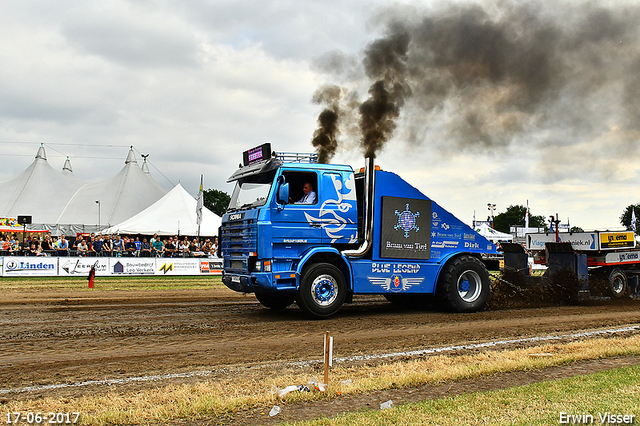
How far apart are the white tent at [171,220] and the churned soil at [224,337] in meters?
21.6

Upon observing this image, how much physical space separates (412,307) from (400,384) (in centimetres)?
702

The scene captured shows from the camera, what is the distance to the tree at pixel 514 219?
14762 centimetres

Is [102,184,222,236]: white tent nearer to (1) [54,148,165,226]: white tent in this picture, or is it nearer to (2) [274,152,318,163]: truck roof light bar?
(1) [54,148,165,226]: white tent

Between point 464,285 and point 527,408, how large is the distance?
6898mm

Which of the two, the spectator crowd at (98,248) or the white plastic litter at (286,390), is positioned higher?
the spectator crowd at (98,248)

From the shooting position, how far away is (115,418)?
14.0 feet

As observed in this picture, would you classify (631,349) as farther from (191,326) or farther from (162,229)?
(162,229)

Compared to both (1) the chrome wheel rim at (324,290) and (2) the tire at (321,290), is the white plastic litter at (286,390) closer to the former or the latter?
(2) the tire at (321,290)

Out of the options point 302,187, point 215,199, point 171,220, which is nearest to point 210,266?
point 171,220

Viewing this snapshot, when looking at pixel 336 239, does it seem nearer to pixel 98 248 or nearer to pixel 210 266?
pixel 210 266

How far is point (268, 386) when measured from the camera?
17.1 ft

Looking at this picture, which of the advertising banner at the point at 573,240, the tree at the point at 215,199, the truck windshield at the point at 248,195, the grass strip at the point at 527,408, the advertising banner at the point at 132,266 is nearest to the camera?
the grass strip at the point at 527,408

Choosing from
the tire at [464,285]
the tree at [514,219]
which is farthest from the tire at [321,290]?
the tree at [514,219]

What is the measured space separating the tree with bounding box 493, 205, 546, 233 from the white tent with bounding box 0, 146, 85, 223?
122m
